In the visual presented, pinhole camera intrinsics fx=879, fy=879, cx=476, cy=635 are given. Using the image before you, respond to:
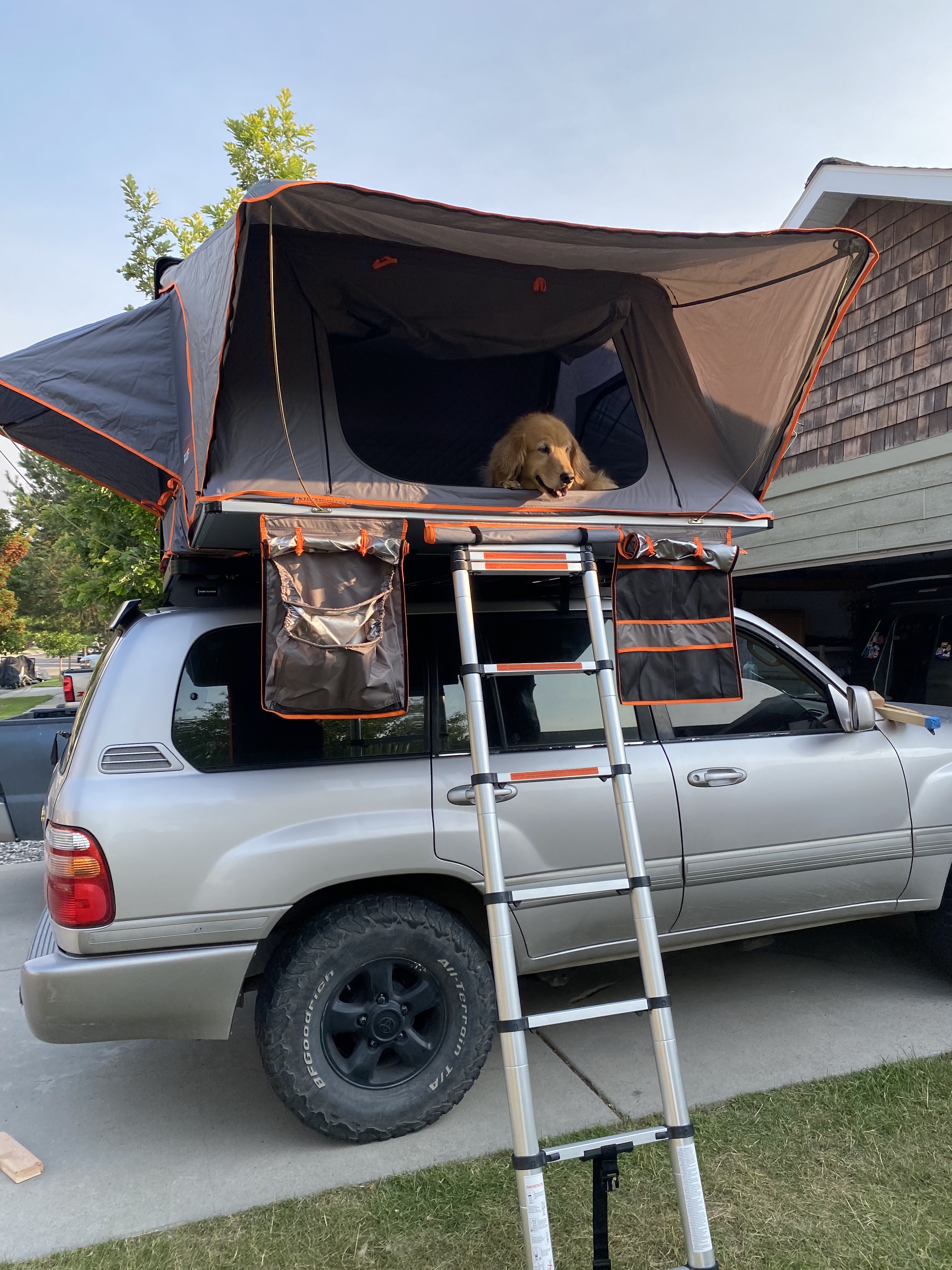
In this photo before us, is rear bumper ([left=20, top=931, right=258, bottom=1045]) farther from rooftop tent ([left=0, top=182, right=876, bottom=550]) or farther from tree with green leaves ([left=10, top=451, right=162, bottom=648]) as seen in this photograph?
tree with green leaves ([left=10, top=451, right=162, bottom=648])

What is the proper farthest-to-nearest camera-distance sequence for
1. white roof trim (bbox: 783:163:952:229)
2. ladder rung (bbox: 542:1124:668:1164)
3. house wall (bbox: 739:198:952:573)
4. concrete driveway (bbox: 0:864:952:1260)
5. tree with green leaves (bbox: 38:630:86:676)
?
tree with green leaves (bbox: 38:630:86:676), house wall (bbox: 739:198:952:573), white roof trim (bbox: 783:163:952:229), concrete driveway (bbox: 0:864:952:1260), ladder rung (bbox: 542:1124:668:1164)

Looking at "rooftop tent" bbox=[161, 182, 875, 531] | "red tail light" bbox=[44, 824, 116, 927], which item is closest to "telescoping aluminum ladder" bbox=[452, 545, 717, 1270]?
"rooftop tent" bbox=[161, 182, 875, 531]

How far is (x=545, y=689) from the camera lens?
3.44 meters

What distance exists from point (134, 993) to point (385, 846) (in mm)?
894

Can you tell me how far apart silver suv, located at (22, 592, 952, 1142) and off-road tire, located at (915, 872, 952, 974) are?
0.45 m

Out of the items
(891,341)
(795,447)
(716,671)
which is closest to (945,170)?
(891,341)

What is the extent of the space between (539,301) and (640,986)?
3220 mm

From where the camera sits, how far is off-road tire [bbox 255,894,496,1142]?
2.90 meters

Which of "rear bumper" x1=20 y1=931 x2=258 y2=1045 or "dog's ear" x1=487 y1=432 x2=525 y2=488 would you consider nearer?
"rear bumper" x1=20 y1=931 x2=258 y2=1045

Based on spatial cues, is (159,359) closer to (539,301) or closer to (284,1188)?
(539,301)

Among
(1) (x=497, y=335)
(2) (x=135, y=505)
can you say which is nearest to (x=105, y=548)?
(2) (x=135, y=505)

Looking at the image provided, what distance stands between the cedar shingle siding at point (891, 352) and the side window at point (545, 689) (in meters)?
4.63

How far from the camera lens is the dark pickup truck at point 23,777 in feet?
18.7

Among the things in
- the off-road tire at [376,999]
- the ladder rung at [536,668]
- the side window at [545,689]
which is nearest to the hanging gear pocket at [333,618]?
the ladder rung at [536,668]
